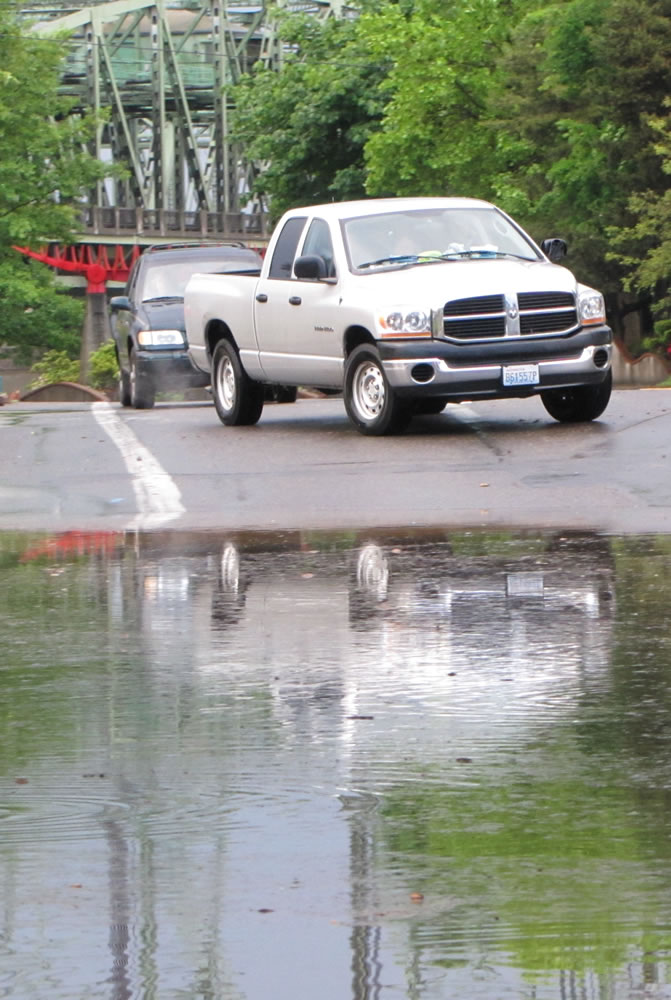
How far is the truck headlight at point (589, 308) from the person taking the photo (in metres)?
16.0

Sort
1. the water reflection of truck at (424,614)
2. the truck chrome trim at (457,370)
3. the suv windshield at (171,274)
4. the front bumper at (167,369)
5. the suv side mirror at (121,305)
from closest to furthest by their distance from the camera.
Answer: the water reflection of truck at (424,614) < the truck chrome trim at (457,370) < the front bumper at (167,369) < the suv side mirror at (121,305) < the suv windshield at (171,274)

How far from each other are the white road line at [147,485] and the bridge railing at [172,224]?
285 feet

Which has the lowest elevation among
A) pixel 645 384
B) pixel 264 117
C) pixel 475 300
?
pixel 645 384

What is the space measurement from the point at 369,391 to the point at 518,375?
48.5 inches

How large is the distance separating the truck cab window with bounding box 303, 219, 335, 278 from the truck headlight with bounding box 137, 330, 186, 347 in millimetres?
6918

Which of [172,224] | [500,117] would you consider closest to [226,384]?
[500,117]

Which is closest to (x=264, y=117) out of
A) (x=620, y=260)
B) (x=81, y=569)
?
(x=620, y=260)

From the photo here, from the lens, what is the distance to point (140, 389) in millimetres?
24062

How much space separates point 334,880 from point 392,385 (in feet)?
37.1

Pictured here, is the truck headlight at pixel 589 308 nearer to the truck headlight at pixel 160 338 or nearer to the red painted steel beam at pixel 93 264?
the truck headlight at pixel 160 338

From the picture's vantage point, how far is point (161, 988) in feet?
12.3

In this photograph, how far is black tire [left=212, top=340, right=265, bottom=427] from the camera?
18109mm

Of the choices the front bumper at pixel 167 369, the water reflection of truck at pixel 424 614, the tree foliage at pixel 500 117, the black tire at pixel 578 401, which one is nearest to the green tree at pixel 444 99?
the tree foliage at pixel 500 117

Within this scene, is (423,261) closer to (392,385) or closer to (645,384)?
(392,385)
